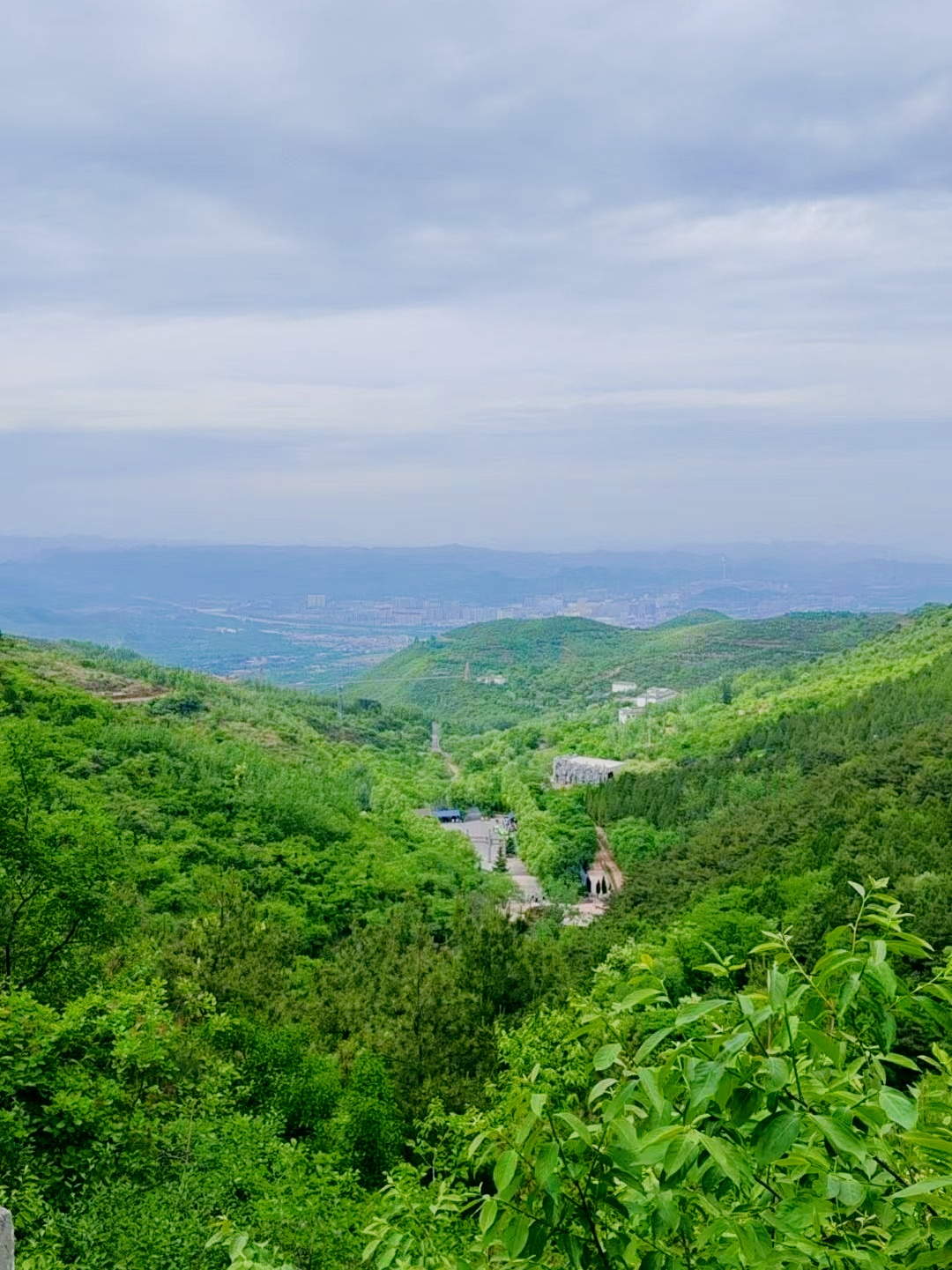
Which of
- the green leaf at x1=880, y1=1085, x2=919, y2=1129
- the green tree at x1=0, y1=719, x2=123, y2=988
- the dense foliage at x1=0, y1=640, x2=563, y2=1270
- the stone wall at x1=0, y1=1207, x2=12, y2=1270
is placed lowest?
Result: the dense foliage at x1=0, y1=640, x2=563, y2=1270

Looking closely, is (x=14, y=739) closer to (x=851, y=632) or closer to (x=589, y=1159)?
(x=589, y=1159)

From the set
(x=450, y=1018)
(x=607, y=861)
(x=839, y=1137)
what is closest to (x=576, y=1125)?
(x=839, y=1137)

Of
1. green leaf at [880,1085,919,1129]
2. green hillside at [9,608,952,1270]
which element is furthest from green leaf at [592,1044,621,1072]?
green leaf at [880,1085,919,1129]

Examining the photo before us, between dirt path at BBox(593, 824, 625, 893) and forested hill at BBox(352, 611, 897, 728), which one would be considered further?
forested hill at BBox(352, 611, 897, 728)

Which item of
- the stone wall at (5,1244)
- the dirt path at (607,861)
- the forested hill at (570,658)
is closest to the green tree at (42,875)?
the stone wall at (5,1244)

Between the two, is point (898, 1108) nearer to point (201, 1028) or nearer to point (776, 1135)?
point (776, 1135)

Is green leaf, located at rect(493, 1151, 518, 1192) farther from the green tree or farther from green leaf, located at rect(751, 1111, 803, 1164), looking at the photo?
the green tree
